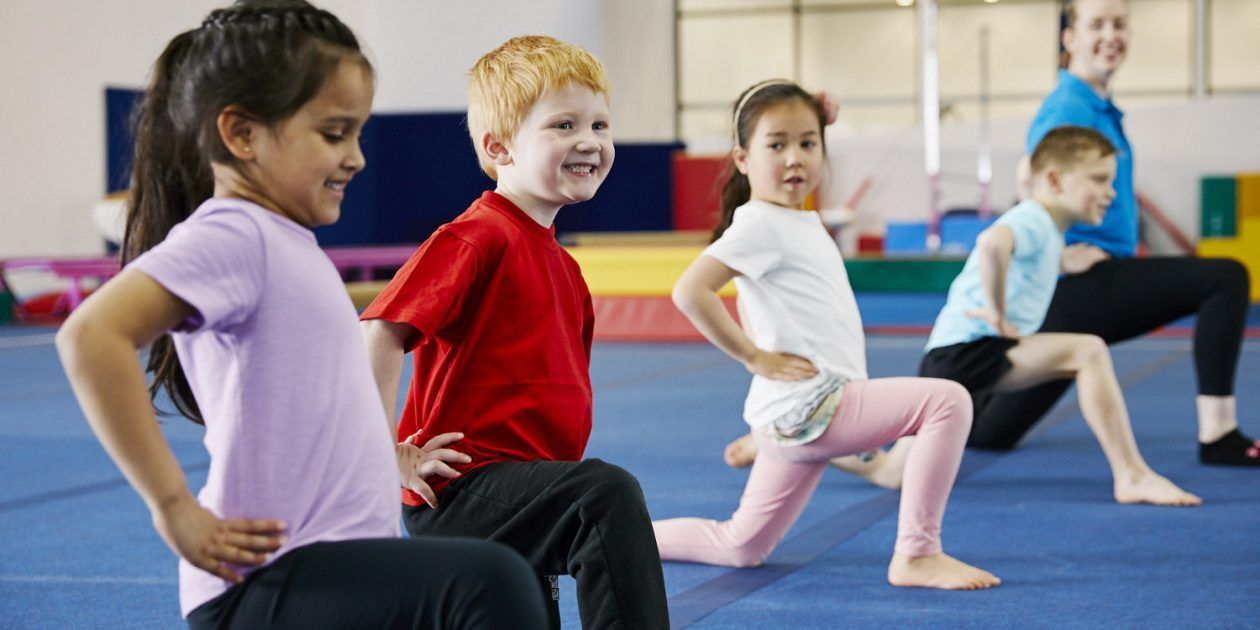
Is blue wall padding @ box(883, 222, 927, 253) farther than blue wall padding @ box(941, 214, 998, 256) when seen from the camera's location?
Yes

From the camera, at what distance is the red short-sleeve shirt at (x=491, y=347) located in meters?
1.65

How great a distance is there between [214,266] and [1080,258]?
3.00 meters

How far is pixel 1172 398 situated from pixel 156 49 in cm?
886

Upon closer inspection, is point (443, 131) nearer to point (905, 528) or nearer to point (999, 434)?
point (999, 434)

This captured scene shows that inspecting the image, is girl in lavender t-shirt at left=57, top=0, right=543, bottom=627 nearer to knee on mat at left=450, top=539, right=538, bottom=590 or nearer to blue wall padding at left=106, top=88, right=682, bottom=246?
knee on mat at left=450, top=539, right=538, bottom=590

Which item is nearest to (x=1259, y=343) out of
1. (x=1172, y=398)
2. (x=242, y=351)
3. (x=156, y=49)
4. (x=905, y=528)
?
(x=1172, y=398)

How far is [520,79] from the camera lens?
177 cm

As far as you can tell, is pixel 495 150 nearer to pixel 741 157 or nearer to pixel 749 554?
pixel 741 157

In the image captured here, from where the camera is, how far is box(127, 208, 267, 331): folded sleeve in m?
1.12

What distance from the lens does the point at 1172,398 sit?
501cm

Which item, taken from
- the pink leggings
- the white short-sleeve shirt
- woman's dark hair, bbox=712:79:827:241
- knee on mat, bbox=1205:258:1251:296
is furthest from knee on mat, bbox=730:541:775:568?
knee on mat, bbox=1205:258:1251:296

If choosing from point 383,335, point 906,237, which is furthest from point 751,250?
point 906,237

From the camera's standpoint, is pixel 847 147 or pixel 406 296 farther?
pixel 847 147

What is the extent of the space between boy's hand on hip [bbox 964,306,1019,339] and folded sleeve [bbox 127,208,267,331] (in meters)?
2.44
